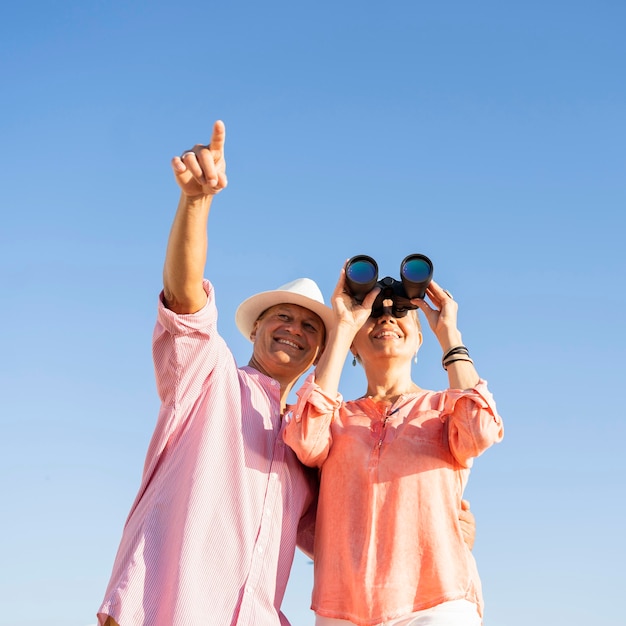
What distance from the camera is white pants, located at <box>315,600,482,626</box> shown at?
3.70m

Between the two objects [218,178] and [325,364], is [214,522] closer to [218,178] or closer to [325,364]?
[325,364]

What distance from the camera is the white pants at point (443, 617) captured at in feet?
12.1

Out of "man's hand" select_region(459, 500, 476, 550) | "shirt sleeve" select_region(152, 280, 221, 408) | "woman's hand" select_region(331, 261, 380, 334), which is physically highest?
"woman's hand" select_region(331, 261, 380, 334)

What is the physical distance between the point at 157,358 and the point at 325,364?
834 mm

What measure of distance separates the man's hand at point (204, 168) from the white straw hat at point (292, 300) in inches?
49.9

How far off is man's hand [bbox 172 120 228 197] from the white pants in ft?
6.79

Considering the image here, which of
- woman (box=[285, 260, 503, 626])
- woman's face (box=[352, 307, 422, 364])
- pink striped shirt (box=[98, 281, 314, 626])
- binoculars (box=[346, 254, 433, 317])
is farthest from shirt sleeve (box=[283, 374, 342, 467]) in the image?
binoculars (box=[346, 254, 433, 317])

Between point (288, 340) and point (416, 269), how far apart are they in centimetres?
88

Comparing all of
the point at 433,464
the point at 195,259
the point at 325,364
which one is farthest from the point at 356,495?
the point at 195,259

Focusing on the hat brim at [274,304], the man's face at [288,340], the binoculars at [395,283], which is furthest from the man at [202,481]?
the binoculars at [395,283]

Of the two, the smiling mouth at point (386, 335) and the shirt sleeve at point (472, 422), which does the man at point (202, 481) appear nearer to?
the smiling mouth at point (386, 335)

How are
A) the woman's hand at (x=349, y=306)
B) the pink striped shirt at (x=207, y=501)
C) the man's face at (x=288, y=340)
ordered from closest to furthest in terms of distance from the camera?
the pink striped shirt at (x=207, y=501) → the woman's hand at (x=349, y=306) → the man's face at (x=288, y=340)

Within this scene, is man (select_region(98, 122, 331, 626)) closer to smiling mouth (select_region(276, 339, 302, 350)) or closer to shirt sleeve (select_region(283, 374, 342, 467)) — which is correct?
shirt sleeve (select_region(283, 374, 342, 467))

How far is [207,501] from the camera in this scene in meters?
3.86
